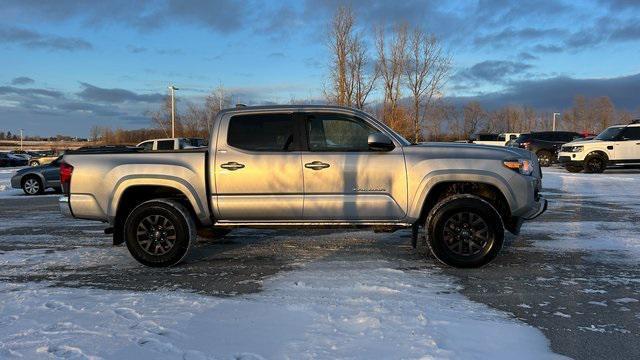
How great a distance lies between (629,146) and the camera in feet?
64.6

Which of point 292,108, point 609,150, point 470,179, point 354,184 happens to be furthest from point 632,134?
point 292,108

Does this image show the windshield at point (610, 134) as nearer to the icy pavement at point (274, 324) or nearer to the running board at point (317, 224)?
the running board at point (317, 224)

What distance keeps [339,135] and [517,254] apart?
9.35 ft

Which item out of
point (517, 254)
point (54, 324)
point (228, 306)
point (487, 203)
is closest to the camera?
point (54, 324)

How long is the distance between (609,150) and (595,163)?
702mm

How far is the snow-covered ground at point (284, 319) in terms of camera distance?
3.66 metres

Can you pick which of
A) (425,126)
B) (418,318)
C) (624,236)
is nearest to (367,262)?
(418,318)

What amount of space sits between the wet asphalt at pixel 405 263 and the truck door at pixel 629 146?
1241cm

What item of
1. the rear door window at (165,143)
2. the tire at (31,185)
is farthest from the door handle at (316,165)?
the rear door window at (165,143)

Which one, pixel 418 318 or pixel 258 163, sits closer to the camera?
pixel 418 318

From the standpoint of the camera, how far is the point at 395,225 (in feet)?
19.9

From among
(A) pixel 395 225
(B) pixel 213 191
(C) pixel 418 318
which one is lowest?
(C) pixel 418 318

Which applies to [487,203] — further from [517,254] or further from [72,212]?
[72,212]

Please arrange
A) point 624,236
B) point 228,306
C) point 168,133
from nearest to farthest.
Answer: point 228,306
point 624,236
point 168,133
